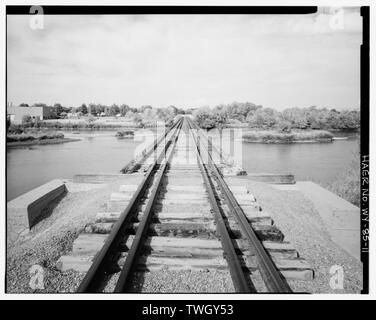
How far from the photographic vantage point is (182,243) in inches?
114

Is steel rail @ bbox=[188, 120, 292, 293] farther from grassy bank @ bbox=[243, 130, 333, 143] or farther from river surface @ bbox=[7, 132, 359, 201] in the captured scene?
grassy bank @ bbox=[243, 130, 333, 143]

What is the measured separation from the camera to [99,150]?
27.9 feet

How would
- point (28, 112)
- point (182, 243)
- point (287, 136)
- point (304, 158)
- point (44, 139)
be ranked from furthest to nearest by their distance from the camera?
point (287, 136) → point (304, 158) → point (44, 139) → point (28, 112) → point (182, 243)

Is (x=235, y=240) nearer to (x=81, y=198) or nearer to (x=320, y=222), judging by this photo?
(x=320, y=222)

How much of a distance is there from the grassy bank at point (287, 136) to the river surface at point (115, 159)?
1.24 ft

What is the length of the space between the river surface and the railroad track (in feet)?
7.28

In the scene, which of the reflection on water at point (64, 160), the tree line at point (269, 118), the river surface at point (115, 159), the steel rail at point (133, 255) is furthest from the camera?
the tree line at point (269, 118)

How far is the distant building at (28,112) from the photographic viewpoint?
2914 mm

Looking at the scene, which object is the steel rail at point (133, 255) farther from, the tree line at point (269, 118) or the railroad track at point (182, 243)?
the tree line at point (269, 118)

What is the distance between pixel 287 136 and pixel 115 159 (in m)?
6.53

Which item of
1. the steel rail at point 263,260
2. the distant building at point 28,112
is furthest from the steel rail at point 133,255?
the distant building at point 28,112

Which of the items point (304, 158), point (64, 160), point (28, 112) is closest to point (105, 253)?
point (28, 112)

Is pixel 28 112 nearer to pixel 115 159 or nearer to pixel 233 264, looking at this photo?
pixel 233 264
